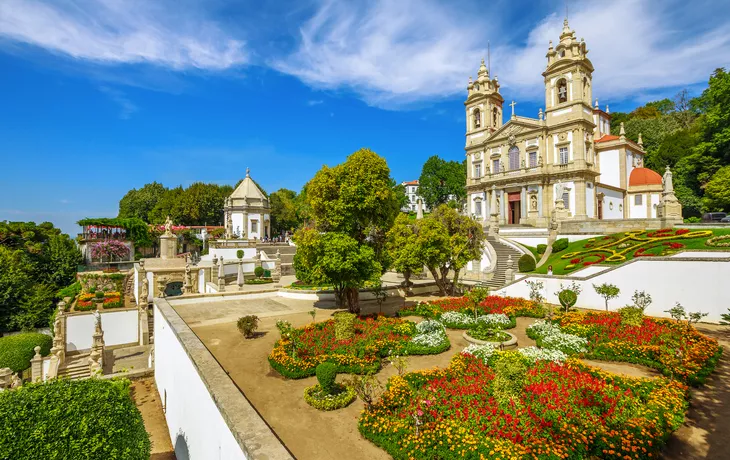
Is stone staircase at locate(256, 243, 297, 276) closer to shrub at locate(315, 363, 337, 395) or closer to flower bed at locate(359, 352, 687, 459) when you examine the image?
shrub at locate(315, 363, 337, 395)

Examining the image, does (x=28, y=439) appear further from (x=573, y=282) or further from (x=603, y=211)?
(x=603, y=211)

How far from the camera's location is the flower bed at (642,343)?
29.6 feet

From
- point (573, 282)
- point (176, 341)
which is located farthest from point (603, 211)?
point (176, 341)

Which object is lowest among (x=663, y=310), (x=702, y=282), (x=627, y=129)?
(x=663, y=310)

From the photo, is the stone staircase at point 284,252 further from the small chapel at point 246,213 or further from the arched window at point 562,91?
the arched window at point 562,91

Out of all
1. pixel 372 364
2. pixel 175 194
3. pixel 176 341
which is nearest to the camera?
pixel 372 364

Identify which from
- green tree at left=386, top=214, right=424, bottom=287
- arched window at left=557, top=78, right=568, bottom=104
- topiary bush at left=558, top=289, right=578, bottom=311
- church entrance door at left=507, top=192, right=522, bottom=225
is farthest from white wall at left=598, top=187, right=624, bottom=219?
green tree at left=386, top=214, right=424, bottom=287

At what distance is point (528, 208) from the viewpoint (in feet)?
127

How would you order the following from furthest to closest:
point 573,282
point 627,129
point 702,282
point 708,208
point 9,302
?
point 627,129 < point 708,208 < point 9,302 < point 573,282 < point 702,282

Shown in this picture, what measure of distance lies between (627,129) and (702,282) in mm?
50297

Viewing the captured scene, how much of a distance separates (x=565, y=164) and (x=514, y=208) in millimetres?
7039

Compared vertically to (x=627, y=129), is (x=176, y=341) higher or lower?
lower

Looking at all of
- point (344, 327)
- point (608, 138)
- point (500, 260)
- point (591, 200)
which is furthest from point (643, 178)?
point (344, 327)

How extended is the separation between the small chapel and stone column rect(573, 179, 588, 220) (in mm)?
38497
